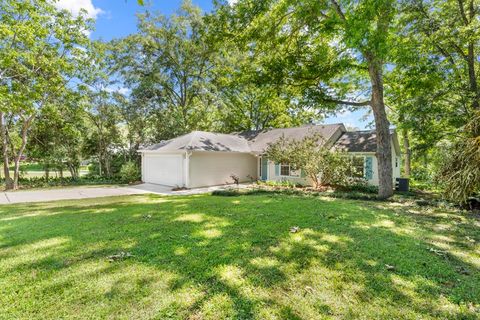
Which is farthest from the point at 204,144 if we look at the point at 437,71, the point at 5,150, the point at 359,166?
the point at 437,71

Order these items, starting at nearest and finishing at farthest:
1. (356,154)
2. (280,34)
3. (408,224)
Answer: (408,224) < (280,34) < (356,154)

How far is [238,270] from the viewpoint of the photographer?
3410 millimetres

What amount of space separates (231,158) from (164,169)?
4.63 meters

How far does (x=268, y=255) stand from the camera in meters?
3.90

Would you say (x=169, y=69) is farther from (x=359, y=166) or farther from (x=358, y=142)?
(x=359, y=166)

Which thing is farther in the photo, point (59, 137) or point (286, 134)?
point (286, 134)

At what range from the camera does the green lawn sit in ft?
8.63

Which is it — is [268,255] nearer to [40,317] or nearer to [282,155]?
[40,317]

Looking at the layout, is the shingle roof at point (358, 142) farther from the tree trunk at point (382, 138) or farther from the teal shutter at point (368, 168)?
the tree trunk at point (382, 138)

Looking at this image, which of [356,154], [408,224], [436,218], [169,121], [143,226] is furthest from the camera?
[169,121]

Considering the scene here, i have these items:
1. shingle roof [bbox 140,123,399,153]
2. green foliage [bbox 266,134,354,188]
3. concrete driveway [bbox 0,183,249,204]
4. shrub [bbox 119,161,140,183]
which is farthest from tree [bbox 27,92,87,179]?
green foliage [bbox 266,134,354,188]

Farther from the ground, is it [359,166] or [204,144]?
[204,144]

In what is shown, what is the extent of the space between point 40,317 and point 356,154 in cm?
1588

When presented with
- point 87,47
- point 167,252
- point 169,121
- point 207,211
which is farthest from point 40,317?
point 169,121
